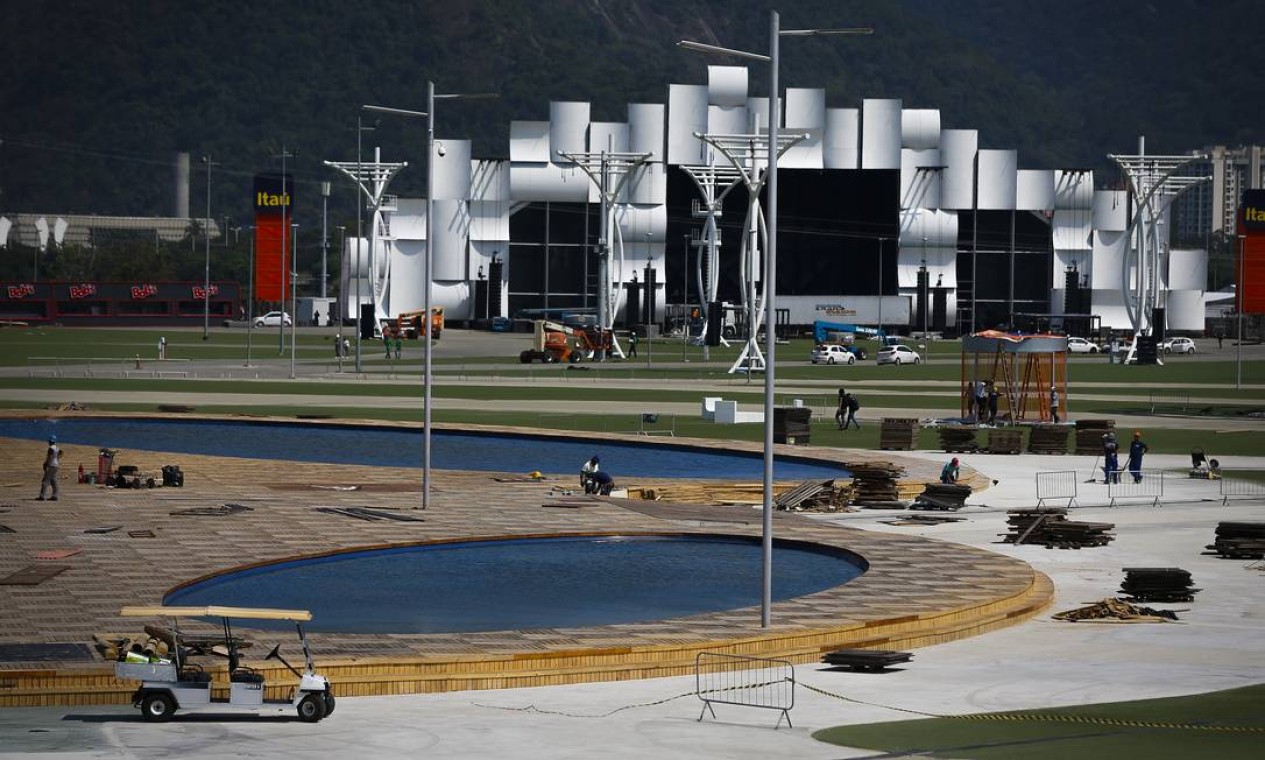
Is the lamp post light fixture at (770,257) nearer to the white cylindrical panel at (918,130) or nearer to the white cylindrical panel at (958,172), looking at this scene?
the white cylindrical panel at (918,130)

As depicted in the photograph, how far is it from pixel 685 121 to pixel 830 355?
49521 millimetres

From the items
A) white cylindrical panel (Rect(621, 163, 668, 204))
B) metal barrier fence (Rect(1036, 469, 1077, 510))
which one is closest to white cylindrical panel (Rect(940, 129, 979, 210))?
white cylindrical panel (Rect(621, 163, 668, 204))

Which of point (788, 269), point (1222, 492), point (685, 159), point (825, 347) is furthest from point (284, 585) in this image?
point (788, 269)

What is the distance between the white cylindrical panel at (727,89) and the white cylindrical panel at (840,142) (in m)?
8.48

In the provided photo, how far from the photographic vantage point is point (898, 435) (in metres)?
60.0

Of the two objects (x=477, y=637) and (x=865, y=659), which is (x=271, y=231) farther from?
(x=865, y=659)

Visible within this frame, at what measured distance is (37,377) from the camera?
92.1 metres

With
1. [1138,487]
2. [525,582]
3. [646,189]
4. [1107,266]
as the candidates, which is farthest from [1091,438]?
[1107,266]

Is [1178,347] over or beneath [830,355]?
over

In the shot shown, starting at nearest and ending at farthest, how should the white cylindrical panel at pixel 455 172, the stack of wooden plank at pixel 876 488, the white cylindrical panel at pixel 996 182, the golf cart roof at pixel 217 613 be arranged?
1. the golf cart roof at pixel 217 613
2. the stack of wooden plank at pixel 876 488
3. the white cylindrical panel at pixel 455 172
4. the white cylindrical panel at pixel 996 182

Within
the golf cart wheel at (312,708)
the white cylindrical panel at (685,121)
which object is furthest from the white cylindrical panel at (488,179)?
the golf cart wheel at (312,708)

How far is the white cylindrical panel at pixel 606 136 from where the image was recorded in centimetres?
16025

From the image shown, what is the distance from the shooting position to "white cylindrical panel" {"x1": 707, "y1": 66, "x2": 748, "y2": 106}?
16212 centimetres

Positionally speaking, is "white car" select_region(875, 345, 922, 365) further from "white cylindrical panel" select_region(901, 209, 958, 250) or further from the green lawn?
the green lawn
